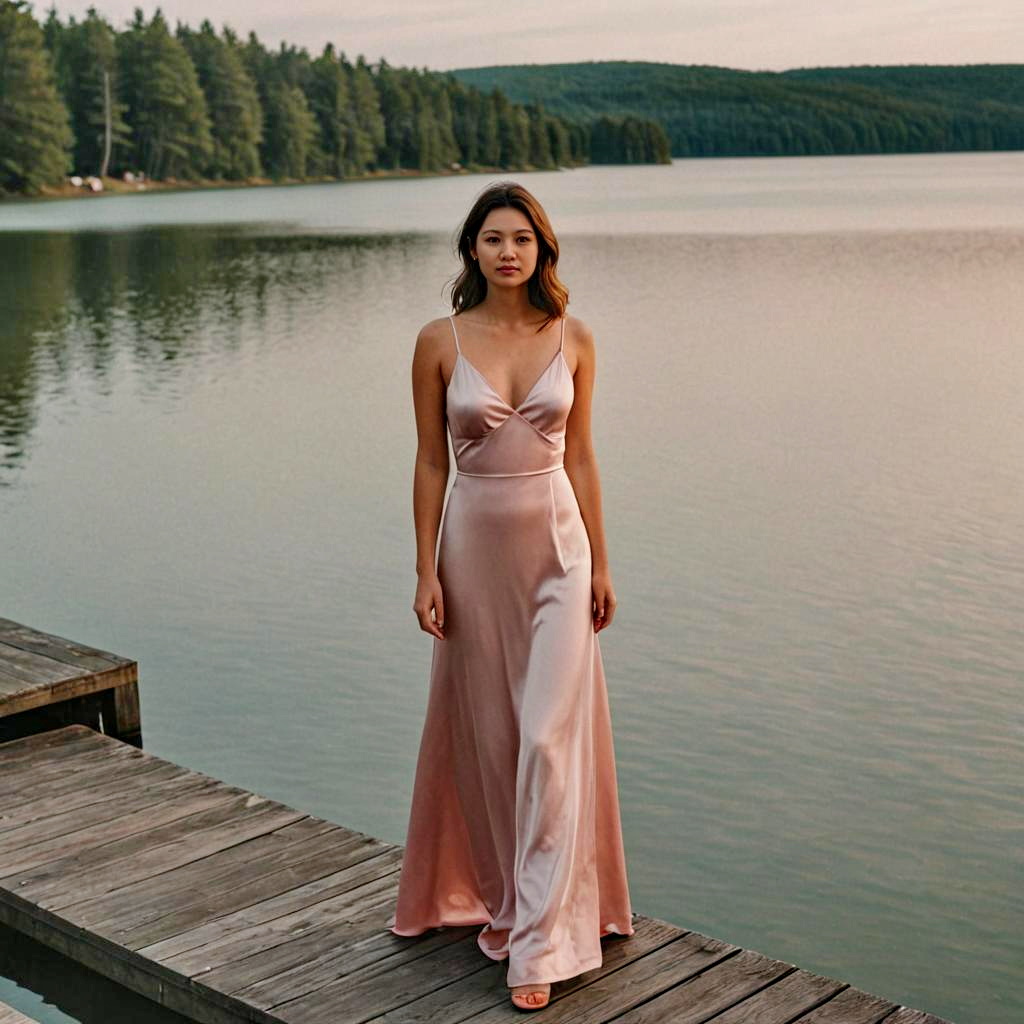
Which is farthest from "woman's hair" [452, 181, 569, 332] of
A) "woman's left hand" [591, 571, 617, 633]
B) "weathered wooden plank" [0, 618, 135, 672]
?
"weathered wooden plank" [0, 618, 135, 672]

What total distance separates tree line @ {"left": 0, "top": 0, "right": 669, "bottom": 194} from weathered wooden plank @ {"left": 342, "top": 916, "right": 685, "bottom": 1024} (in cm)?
7637

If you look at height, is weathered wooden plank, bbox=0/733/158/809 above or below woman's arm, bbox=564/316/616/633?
below

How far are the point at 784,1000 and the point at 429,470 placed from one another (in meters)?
1.58

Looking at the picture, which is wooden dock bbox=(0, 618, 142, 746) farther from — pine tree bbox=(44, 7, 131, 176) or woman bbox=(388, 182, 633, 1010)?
pine tree bbox=(44, 7, 131, 176)

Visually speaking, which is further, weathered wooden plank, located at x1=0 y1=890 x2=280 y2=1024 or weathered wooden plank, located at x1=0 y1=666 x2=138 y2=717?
weathered wooden plank, located at x1=0 y1=666 x2=138 y2=717

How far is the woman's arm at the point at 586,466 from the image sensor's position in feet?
12.8

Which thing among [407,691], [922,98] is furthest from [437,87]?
[407,691]

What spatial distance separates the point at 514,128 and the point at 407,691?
131982 mm

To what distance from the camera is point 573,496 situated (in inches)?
156

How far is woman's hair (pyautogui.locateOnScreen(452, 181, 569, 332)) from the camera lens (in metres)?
3.80

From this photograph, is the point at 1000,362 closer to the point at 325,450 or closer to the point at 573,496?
the point at 325,450

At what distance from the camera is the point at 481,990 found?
397cm

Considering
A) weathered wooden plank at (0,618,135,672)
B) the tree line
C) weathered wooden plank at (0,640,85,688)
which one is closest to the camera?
weathered wooden plank at (0,640,85,688)

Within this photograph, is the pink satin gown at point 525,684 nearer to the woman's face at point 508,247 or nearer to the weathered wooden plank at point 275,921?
the woman's face at point 508,247
